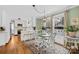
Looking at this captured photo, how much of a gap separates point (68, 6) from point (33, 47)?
1012 mm

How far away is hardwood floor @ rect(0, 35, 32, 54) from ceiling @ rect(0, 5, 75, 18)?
0.42 meters

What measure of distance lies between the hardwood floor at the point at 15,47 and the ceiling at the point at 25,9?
0.42 meters

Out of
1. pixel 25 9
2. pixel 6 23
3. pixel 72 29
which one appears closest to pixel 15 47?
pixel 6 23

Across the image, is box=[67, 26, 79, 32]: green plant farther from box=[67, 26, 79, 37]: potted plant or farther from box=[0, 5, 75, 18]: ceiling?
box=[0, 5, 75, 18]: ceiling

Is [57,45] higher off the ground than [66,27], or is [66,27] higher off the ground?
[66,27]

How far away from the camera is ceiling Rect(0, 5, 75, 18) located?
226cm

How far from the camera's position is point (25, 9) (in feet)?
7.52

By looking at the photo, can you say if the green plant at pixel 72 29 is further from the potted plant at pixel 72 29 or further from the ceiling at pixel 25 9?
the ceiling at pixel 25 9

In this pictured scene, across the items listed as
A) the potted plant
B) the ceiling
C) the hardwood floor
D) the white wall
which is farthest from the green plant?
the hardwood floor

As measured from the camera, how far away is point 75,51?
2287 millimetres

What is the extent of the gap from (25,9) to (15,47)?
2.43 ft

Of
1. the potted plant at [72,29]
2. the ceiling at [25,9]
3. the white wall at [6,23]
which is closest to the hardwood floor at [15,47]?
the white wall at [6,23]
